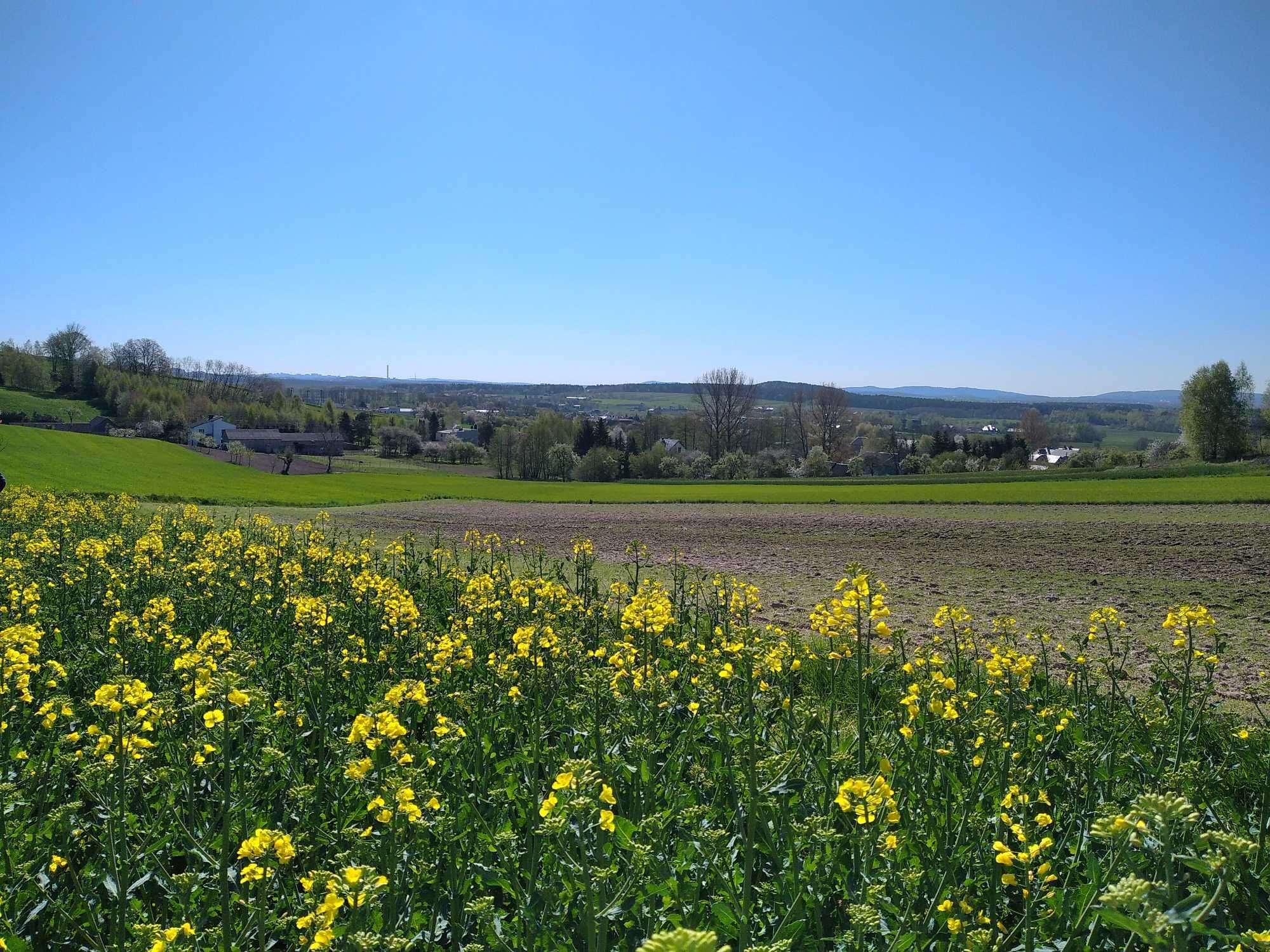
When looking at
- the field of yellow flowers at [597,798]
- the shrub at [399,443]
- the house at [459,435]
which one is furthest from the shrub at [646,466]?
the field of yellow flowers at [597,798]

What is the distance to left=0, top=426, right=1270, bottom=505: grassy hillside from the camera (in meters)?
45.6

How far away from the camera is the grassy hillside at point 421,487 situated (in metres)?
45.6

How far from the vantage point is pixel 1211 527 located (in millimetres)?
28391

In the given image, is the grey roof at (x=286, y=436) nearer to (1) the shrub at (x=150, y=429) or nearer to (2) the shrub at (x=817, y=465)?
(1) the shrub at (x=150, y=429)

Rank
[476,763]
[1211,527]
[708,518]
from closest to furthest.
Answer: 1. [476,763]
2. [1211,527]
3. [708,518]

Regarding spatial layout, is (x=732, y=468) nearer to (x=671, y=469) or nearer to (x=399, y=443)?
(x=671, y=469)

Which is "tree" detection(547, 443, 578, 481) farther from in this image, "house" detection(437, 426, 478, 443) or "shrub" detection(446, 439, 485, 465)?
"house" detection(437, 426, 478, 443)

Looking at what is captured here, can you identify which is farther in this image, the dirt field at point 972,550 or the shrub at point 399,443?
the shrub at point 399,443

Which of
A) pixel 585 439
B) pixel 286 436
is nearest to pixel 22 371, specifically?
pixel 286 436

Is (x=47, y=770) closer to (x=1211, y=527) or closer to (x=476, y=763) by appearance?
(x=476, y=763)

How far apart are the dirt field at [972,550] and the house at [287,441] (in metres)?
86.9

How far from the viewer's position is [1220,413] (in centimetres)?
8825

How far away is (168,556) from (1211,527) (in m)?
33.1

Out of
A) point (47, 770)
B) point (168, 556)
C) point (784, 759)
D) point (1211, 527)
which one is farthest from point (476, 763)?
point (1211, 527)
